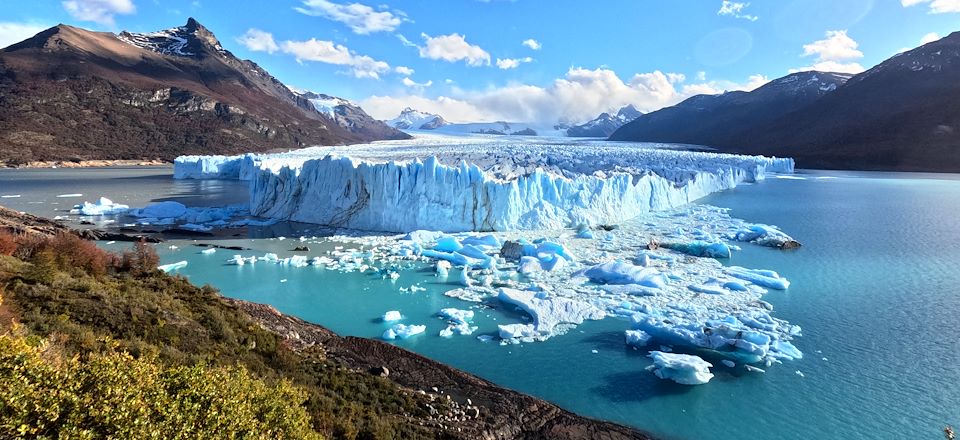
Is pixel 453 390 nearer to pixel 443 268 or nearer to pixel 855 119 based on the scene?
pixel 443 268

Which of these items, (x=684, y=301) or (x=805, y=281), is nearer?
(x=684, y=301)

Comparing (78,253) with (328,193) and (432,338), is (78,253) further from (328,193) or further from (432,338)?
(328,193)

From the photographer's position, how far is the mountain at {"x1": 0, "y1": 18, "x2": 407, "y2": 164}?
48.8 metres

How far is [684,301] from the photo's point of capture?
9070 mm

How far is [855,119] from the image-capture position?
5391 cm

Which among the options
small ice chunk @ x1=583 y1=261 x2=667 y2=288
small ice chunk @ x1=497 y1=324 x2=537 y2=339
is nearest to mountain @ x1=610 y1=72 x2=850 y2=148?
small ice chunk @ x1=583 y1=261 x2=667 y2=288

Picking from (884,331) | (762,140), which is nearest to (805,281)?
(884,331)

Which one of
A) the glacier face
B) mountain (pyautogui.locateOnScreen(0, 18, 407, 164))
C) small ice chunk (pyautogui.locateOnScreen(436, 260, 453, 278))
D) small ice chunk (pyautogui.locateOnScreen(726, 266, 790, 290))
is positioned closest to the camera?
small ice chunk (pyautogui.locateOnScreen(726, 266, 790, 290))

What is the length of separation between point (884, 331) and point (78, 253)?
12.5m

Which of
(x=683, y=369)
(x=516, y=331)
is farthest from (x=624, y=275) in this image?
(x=683, y=369)

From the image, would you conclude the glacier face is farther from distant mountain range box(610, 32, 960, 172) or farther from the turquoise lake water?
distant mountain range box(610, 32, 960, 172)

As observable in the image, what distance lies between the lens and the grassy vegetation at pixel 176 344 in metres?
3.53

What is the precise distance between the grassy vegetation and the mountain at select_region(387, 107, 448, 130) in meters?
146

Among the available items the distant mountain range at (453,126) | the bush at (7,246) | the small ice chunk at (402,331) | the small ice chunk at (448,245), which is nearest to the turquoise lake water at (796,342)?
the small ice chunk at (402,331)
